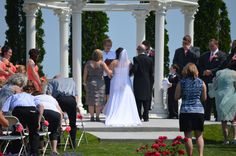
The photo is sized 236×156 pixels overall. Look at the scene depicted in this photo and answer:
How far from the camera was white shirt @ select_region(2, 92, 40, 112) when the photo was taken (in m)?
16.4

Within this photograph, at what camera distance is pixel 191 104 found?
1644 cm

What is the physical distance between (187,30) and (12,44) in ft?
35.2

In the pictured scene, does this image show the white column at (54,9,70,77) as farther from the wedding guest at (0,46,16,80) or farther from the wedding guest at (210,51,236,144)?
the wedding guest at (210,51,236,144)

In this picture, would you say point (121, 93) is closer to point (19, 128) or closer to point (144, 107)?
point (144, 107)

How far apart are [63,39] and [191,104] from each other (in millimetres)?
12670

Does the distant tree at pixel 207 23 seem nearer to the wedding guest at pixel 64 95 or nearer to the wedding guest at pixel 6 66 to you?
the wedding guest at pixel 6 66

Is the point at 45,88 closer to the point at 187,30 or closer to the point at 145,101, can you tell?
the point at 145,101

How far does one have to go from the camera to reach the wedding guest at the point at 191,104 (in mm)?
16328

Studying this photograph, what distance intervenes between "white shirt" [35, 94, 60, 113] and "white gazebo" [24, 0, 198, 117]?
23.9 feet

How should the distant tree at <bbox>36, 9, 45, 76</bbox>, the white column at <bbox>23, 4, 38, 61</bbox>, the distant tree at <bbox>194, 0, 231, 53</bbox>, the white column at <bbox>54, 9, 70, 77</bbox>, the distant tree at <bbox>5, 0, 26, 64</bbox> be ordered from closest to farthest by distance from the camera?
the white column at <bbox>23, 4, 38, 61</bbox> → the white column at <bbox>54, 9, 70, 77</bbox> → the distant tree at <bbox>5, 0, 26, 64</bbox> → the distant tree at <bbox>36, 9, 45, 76</bbox> → the distant tree at <bbox>194, 0, 231, 53</bbox>

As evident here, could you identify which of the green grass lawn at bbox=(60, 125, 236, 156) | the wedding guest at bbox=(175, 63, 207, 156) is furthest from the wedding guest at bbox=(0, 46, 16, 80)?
the wedding guest at bbox=(175, 63, 207, 156)

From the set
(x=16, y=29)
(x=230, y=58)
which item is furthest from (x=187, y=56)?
(x=16, y=29)

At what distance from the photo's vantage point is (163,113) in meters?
25.2

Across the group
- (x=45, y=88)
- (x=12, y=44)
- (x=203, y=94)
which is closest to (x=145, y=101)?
(x=45, y=88)
